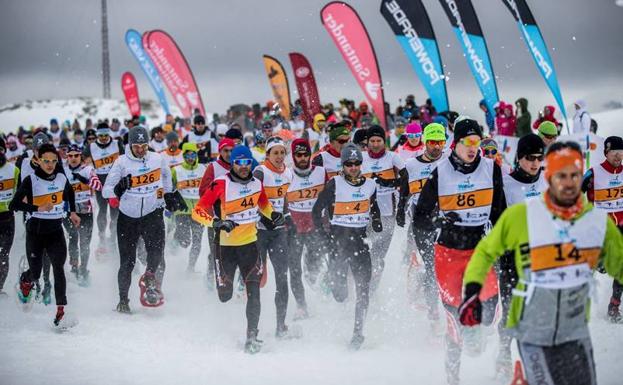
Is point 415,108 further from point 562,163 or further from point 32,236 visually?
point 562,163

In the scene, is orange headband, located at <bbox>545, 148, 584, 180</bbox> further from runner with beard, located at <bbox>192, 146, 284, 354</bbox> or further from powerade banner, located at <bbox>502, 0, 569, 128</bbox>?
powerade banner, located at <bbox>502, 0, 569, 128</bbox>

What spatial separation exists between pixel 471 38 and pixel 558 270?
472 inches

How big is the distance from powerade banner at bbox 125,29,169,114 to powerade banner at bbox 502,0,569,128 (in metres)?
16.1

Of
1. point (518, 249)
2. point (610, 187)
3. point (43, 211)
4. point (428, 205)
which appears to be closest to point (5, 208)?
point (43, 211)

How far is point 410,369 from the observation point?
20.4 feet

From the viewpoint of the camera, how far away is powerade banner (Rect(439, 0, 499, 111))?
48.3ft

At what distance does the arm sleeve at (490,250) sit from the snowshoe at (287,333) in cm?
383

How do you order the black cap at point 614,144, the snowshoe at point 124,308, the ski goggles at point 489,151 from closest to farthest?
the black cap at point 614,144, the snowshoe at point 124,308, the ski goggles at point 489,151

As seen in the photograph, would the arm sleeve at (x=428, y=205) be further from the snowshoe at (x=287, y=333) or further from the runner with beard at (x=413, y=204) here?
the snowshoe at (x=287, y=333)

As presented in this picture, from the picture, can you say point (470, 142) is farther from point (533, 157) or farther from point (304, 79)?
point (304, 79)

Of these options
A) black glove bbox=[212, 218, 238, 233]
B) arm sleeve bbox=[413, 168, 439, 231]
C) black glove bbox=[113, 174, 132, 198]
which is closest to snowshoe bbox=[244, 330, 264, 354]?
black glove bbox=[212, 218, 238, 233]

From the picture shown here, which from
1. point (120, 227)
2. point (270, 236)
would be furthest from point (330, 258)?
point (120, 227)

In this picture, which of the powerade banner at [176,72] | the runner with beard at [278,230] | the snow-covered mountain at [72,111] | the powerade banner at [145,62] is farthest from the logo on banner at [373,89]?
the snow-covered mountain at [72,111]

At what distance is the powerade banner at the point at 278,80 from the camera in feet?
66.6
